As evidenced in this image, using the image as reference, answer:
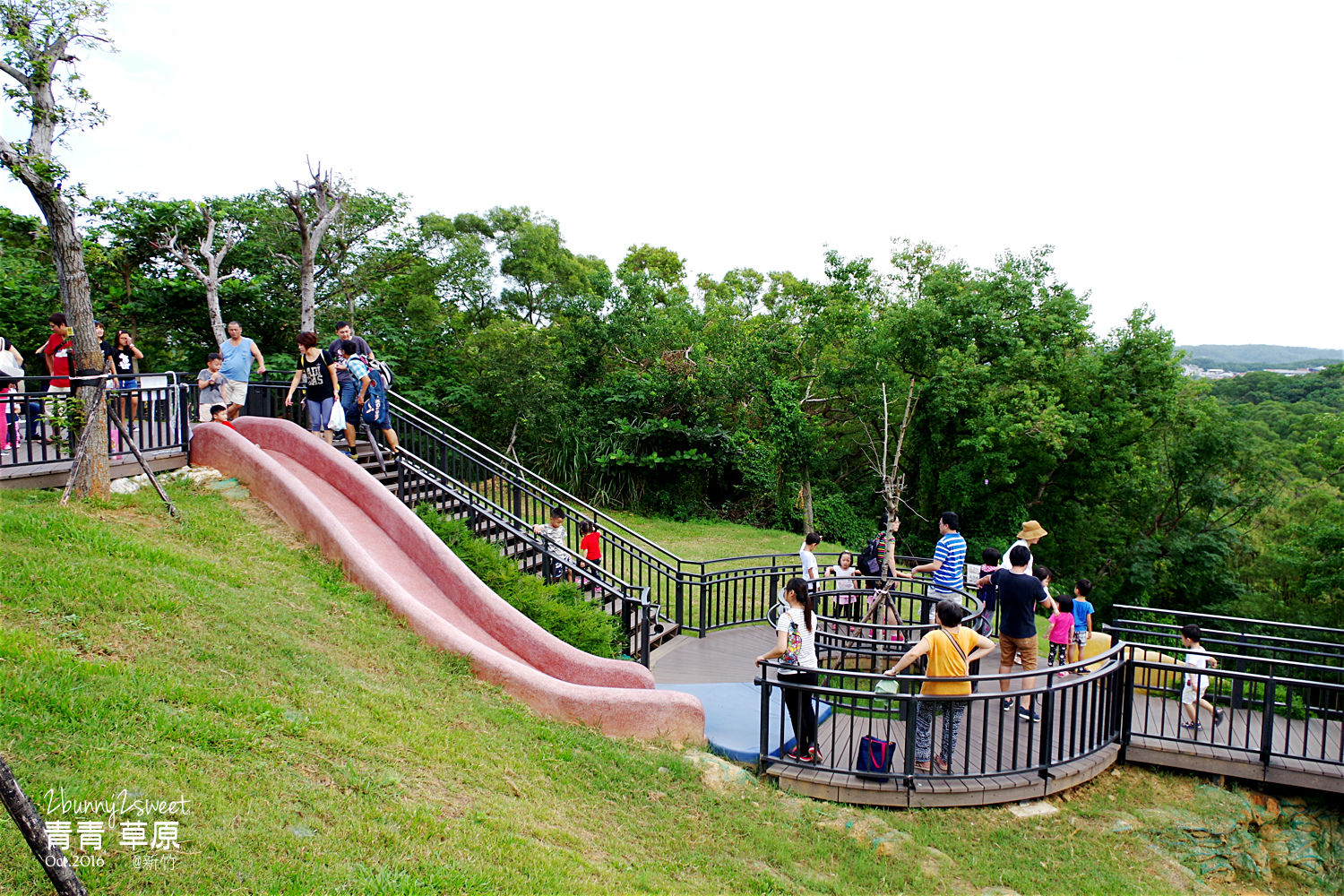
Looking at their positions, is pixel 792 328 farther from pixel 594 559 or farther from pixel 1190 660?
pixel 1190 660

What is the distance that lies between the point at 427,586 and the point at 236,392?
172 inches

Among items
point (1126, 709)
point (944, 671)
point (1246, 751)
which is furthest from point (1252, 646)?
point (944, 671)

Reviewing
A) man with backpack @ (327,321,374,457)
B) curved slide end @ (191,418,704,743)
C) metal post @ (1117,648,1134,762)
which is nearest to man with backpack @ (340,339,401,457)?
man with backpack @ (327,321,374,457)

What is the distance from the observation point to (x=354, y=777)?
4473 millimetres

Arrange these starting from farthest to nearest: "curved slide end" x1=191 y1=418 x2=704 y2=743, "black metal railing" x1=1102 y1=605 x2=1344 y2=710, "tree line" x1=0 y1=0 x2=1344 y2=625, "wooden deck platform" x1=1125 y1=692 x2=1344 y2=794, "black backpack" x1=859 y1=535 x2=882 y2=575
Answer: "tree line" x1=0 y1=0 x2=1344 y2=625 → "black backpack" x1=859 y1=535 x2=882 y2=575 → "black metal railing" x1=1102 y1=605 x2=1344 y2=710 → "curved slide end" x1=191 y1=418 x2=704 y2=743 → "wooden deck platform" x1=1125 y1=692 x2=1344 y2=794

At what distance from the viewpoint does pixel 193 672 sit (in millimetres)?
5059

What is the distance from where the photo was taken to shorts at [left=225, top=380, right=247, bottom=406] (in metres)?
10.3

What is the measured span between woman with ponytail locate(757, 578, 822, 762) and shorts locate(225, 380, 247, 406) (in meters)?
8.03

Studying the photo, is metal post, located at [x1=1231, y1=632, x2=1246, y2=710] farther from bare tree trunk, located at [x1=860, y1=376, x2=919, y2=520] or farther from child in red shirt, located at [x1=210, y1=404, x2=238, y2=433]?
child in red shirt, located at [x1=210, y1=404, x2=238, y2=433]

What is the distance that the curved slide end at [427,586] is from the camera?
6.75 meters

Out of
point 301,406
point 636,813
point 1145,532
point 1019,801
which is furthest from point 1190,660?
point 1145,532

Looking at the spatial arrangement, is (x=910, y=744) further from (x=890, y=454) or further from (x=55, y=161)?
(x=890, y=454)

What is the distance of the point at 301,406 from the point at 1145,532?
2463 centimetres

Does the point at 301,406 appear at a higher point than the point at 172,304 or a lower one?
lower
